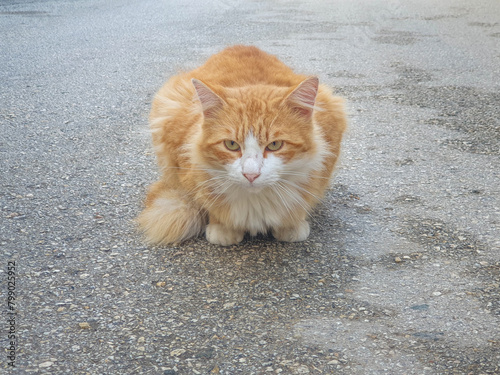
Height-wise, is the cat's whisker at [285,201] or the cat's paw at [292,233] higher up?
the cat's whisker at [285,201]

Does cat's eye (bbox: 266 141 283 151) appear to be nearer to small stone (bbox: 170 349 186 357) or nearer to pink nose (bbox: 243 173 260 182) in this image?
pink nose (bbox: 243 173 260 182)

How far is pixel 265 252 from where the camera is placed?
291cm

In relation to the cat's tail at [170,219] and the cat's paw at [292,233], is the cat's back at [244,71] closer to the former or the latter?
the cat's tail at [170,219]

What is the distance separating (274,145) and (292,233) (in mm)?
589

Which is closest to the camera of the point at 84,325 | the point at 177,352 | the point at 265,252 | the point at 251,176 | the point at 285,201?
the point at 177,352

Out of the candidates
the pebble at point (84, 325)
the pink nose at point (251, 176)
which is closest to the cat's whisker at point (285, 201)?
the pink nose at point (251, 176)

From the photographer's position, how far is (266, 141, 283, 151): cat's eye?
2.58 m

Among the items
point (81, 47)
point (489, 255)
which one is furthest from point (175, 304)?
point (81, 47)

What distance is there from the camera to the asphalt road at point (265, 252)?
7.13ft

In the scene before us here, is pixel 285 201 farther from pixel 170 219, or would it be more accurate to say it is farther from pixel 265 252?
pixel 170 219

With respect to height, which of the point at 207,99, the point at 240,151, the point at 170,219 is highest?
the point at 207,99

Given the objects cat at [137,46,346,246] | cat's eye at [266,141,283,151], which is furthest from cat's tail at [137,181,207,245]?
cat's eye at [266,141,283,151]

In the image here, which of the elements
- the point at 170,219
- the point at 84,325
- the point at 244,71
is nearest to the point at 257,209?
the point at 170,219

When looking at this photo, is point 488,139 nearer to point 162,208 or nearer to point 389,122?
point 389,122
